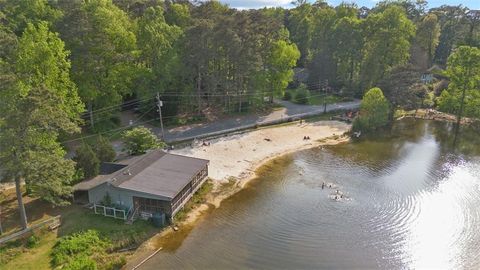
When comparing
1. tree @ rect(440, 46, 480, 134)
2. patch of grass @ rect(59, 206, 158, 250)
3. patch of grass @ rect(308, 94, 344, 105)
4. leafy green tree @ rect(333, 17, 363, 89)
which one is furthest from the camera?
leafy green tree @ rect(333, 17, 363, 89)

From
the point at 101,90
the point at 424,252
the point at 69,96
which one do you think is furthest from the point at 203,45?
the point at 424,252

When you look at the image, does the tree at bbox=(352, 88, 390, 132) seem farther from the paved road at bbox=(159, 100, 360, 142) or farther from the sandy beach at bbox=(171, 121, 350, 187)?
the paved road at bbox=(159, 100, 360, 142)

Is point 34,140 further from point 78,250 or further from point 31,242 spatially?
point 78,250

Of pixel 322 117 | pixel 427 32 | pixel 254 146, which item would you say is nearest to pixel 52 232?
pixel 254 146

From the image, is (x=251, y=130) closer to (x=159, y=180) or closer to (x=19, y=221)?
(x=159, y=180)

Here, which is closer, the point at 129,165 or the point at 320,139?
the point at 129,165

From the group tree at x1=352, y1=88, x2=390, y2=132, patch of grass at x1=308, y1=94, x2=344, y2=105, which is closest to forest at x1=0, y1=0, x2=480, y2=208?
patch of grass at x1=308, y1=94, x2=344, y2=105

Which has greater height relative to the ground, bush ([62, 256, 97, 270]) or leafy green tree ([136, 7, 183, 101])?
leafy green tree ([136, 7, 183, 101])
